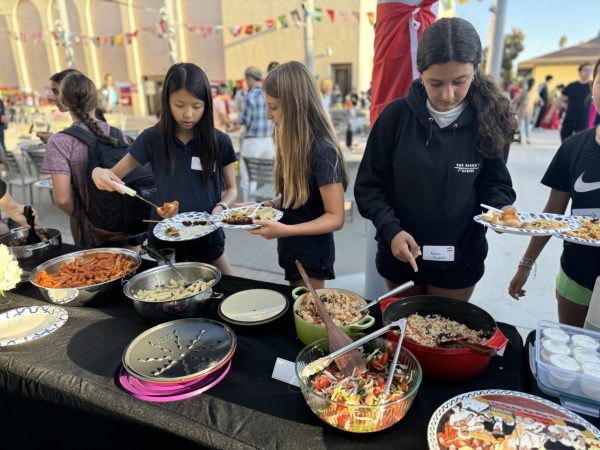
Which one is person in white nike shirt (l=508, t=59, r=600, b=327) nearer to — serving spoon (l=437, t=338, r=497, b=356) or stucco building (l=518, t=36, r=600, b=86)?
serving spoon (l=437, t=338, r=497, b=356)

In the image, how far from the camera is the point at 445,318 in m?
1.24

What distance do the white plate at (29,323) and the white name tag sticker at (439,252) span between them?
1.44 metres

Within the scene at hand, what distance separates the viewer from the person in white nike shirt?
1.53 meters

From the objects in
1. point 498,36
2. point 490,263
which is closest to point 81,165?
point 490,263

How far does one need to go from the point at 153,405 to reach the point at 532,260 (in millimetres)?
1647

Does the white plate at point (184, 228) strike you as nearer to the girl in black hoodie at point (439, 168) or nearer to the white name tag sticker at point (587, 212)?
the girl in black hoodie at point (439, 168)

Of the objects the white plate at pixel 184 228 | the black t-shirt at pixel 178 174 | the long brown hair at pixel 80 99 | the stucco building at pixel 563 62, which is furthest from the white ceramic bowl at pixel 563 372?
the stucco building at pixel 563 62

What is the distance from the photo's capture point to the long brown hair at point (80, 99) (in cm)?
241

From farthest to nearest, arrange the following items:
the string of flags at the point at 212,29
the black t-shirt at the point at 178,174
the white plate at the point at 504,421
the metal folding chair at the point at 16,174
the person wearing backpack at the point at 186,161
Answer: the string of flags at the point at 212,29 < the metal folding chair at the point at 16,174 < the black t-shirt at the point at 178,174 < the person wearing backpack at the point at 186,161 < the white plate at the point at 504,421

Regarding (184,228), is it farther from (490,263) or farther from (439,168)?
(490,263)

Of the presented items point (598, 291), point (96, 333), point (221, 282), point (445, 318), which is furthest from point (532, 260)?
point (96, 333)

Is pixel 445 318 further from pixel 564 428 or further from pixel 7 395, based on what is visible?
pixel 7 395

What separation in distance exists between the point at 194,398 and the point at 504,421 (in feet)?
2.60

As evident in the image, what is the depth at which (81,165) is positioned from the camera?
2.34 metres
